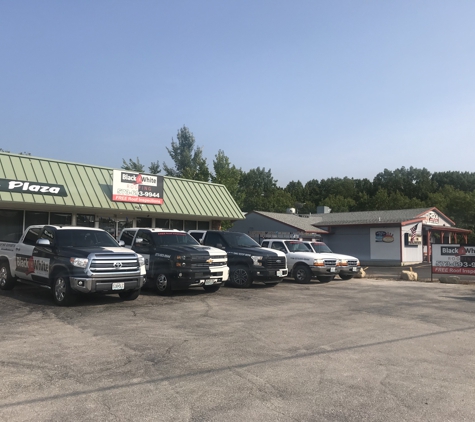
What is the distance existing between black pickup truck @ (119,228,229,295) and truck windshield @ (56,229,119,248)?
5.37ft

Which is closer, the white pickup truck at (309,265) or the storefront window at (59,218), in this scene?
the white pickup truck at (309,265)

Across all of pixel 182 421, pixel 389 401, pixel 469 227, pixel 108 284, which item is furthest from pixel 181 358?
pixel 469 227

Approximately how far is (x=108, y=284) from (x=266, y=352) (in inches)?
208

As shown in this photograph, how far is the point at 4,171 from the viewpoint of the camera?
19094 mm

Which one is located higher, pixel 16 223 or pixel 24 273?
pixel 16 223

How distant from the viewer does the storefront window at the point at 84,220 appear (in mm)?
22911

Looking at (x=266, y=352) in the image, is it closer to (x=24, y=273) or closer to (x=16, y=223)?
(x=24, y=273)

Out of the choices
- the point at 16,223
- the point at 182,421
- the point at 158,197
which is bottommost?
the point at 182,421

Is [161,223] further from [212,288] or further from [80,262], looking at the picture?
[80,262]

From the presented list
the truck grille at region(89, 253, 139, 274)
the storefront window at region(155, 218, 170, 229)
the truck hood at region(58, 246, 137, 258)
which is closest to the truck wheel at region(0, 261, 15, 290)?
the truck hood at region(58, 246, 137, 258)

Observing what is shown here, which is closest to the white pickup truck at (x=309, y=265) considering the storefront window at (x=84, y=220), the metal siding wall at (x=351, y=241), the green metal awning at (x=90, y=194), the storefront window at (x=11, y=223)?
the green metal awning at (x=90, y=194)

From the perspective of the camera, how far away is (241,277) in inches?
653

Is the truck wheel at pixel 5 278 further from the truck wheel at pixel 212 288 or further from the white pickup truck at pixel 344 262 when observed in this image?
the white pickup truck at pixel 344 262

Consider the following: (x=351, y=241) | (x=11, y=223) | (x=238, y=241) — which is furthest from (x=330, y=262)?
(x=351, y=241)
